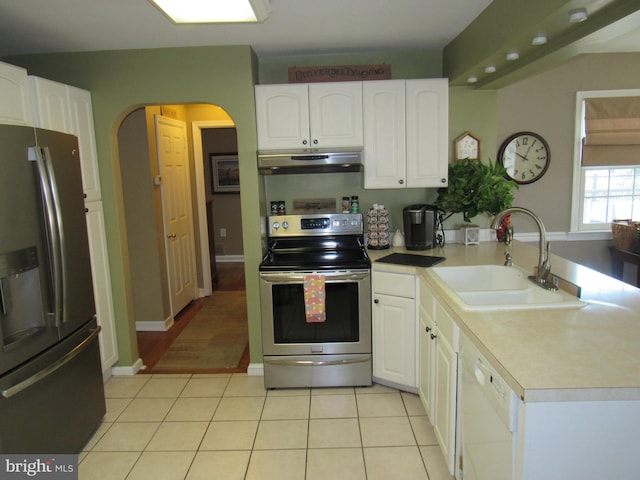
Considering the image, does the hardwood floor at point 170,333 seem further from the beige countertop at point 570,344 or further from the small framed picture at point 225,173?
the beige countertop at point 570,344

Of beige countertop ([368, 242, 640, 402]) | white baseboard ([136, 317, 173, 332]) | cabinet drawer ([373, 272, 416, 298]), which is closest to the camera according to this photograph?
beige countertop ([368, 242, 640, 402])

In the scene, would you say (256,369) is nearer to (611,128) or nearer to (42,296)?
(42,296)

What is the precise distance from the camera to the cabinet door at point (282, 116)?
9.69ft

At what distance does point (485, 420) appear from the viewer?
154 cm

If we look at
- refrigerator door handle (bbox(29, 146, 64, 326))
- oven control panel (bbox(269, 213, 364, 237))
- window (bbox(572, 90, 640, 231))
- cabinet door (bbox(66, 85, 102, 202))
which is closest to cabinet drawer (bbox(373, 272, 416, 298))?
oven control panel (bbox(269, 213, 364, 237))

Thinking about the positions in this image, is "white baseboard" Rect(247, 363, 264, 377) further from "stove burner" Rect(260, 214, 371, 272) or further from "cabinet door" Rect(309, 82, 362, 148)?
"cabinet door" Rect(309, 82, 362, 148)

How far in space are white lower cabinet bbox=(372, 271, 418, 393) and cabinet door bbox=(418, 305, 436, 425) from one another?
86 millimetres

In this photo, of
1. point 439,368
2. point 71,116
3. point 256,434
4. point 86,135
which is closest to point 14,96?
point 71,116

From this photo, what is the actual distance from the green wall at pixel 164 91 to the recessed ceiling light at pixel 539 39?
1.18 m

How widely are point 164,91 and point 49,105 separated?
715 millimetres

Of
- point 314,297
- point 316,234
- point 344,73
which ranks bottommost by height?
point 314,297

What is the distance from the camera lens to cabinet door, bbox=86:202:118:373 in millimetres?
2943

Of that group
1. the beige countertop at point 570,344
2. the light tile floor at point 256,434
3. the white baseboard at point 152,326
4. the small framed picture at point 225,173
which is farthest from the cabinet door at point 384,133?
the small framed picture at point 225,173

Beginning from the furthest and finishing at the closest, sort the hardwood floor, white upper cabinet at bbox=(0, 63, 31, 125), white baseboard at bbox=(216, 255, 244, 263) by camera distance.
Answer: white baseboard at bbox=(216, 255, 244, 263) < the hardwood floor < white upper cabinet at bbox=(0, 63, 31, 125)
